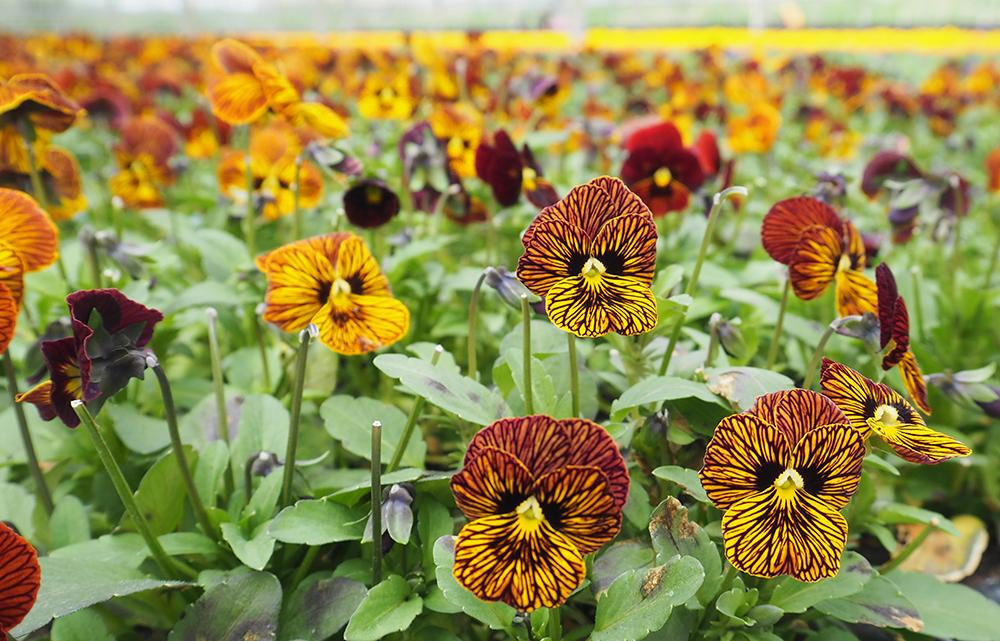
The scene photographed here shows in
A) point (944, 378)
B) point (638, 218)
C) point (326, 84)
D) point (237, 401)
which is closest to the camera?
point (638, 218)

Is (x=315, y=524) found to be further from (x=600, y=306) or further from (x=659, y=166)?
(x=659, y=166)

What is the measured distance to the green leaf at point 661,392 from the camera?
1.08 m

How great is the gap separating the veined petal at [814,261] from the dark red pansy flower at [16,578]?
99 cm

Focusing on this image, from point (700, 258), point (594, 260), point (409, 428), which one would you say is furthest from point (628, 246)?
point (409, 428)

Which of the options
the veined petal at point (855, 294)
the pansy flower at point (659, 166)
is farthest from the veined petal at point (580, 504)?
the pansy flower at point (659, 166)

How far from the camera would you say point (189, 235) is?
222 centimetres

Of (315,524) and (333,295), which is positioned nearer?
(315,524)

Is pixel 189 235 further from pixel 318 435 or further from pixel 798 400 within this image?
pixel 798 400

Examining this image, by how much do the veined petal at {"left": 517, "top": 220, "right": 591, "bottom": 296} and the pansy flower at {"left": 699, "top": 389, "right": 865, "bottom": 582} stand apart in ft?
0.84

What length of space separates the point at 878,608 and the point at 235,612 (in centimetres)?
85

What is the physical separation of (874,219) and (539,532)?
2.50 m

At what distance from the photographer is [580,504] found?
0.83 metres

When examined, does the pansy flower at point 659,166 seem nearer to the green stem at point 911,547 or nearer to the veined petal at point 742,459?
the green stem at point 911,547

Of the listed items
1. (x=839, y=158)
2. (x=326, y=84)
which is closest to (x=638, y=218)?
(x=839, y=158)
